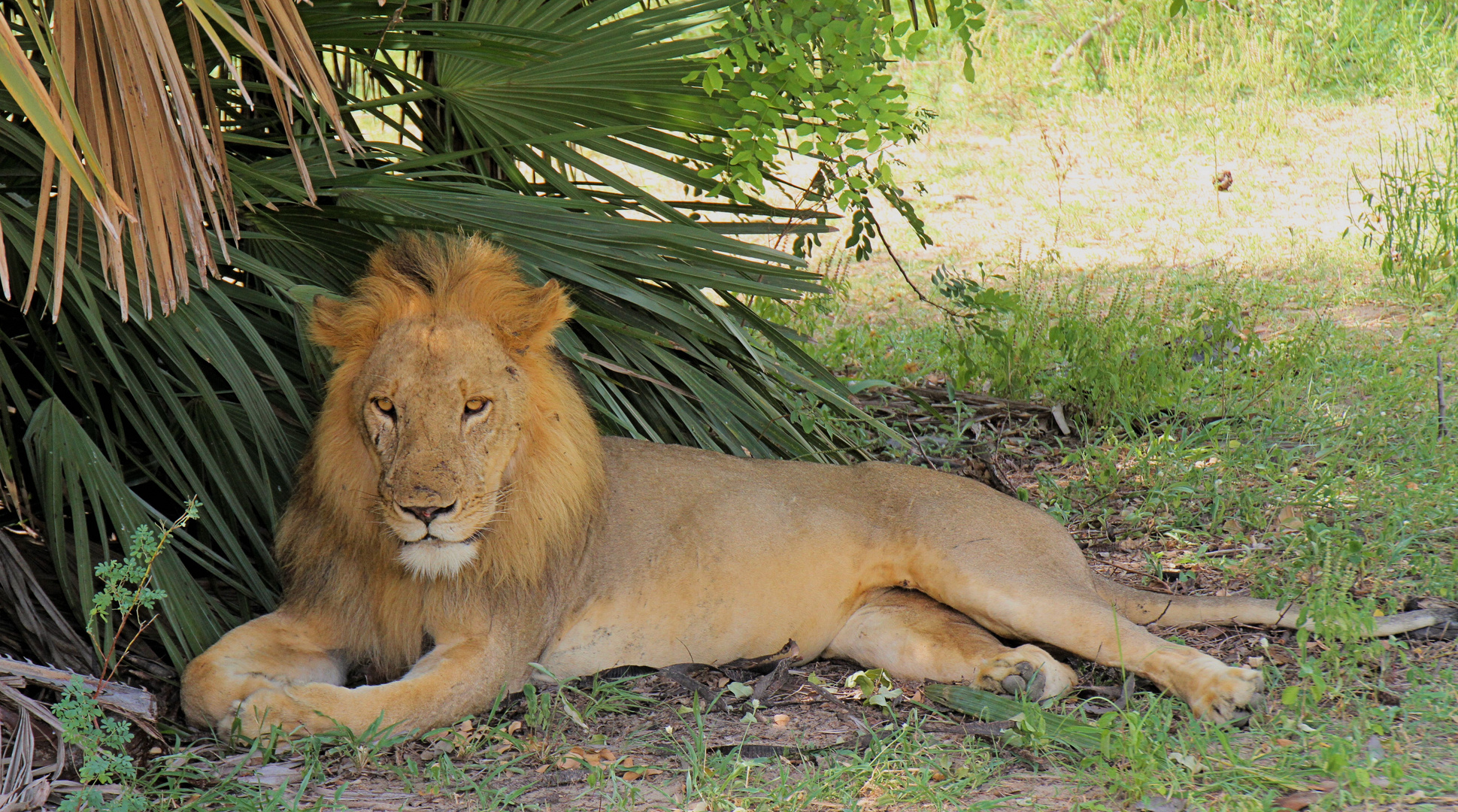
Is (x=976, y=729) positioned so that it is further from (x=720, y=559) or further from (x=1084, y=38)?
(x=1084, y=38)

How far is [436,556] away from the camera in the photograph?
121 inches

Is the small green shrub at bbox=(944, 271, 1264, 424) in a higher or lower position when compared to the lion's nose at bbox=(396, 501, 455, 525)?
lower

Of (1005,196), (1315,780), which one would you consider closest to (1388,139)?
(1005,196)

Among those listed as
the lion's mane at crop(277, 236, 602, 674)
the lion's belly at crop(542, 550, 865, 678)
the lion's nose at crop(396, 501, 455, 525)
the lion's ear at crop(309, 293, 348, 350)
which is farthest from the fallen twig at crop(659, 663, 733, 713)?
the lion's ear at crop(309, 293, 348, 350)

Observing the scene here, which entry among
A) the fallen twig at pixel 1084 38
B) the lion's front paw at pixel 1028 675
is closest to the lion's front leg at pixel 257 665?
the lion's front paw at pixel 1028 675

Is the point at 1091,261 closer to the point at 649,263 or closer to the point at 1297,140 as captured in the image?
the point at 1297,140

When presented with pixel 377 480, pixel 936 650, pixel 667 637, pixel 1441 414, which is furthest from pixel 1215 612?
pixel 377 480

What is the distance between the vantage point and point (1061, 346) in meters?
6.03

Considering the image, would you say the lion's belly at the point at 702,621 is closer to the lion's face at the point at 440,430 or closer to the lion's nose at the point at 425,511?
the lion's face at the point at 440,430

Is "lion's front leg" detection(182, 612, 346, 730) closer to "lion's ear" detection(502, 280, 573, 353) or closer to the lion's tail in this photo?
"lion's ear" detection(502, 280, 573, 353)

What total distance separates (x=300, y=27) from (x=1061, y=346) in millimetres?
3998

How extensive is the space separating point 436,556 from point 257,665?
0.53m

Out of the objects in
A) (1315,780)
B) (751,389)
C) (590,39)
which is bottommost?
(1315,780)

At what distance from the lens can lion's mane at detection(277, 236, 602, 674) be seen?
3.25m
